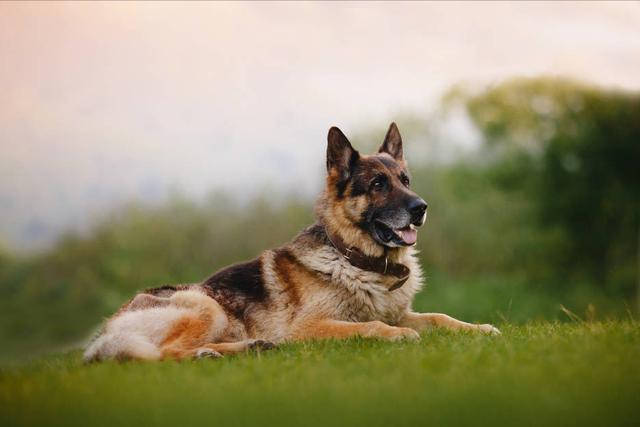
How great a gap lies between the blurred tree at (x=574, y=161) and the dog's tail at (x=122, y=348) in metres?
17.6

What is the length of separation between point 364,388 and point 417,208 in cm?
306

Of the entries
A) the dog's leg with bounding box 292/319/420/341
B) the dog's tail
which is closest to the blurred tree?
the dog's leg with bounding box 292/319/420/341

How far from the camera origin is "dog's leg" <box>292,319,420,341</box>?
704 centimetres

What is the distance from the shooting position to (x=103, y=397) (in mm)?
5121

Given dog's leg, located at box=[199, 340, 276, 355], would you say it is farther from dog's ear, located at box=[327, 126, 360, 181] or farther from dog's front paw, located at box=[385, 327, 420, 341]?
dog's ear, located at box=[327, 126, 360, 181]

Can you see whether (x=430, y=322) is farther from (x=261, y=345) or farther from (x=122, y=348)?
(x=122, y=348)

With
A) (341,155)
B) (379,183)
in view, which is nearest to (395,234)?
(379,183)

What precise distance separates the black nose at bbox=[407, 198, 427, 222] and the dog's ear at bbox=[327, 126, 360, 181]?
3.05 ft

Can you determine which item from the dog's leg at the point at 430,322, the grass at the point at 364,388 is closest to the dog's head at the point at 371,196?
the dog's leg at the point at 430,322

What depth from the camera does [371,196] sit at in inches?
312

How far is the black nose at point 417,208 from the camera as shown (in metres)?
7.60

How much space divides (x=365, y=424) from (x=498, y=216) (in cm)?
1898

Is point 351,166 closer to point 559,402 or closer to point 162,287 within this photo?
point 162,287

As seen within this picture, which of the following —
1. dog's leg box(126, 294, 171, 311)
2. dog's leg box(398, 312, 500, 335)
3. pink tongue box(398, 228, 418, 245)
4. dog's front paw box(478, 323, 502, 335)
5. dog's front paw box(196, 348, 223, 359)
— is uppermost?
pink tongue box(398, 228, 418, 245)
